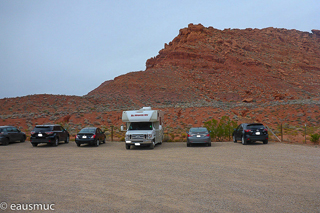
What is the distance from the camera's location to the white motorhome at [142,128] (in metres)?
18.2

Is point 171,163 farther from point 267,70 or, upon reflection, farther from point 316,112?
point 267,70

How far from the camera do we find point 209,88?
260 feet

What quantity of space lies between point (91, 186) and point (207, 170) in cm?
440

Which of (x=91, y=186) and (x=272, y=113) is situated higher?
(x=272, y=113)

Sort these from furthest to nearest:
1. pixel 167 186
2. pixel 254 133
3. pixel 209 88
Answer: pixel 209 88, pixel 254 133, pixel 167 186

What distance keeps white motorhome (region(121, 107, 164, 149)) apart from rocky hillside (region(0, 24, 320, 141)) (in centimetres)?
1573

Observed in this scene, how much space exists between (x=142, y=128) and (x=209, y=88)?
204ft

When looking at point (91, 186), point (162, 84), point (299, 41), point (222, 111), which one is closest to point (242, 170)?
point (91, 186)

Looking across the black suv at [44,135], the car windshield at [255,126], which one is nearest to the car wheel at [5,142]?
the black suv at [44,135]

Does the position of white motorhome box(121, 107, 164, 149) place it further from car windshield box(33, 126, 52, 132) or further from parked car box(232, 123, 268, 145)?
parked car box(232, 123, 268, 145)

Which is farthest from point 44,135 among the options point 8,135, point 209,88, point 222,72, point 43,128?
point 222,72

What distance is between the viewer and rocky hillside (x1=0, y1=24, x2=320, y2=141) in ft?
134

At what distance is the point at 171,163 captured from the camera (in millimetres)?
12000

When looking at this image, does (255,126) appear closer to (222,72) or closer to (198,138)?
(198,138)
